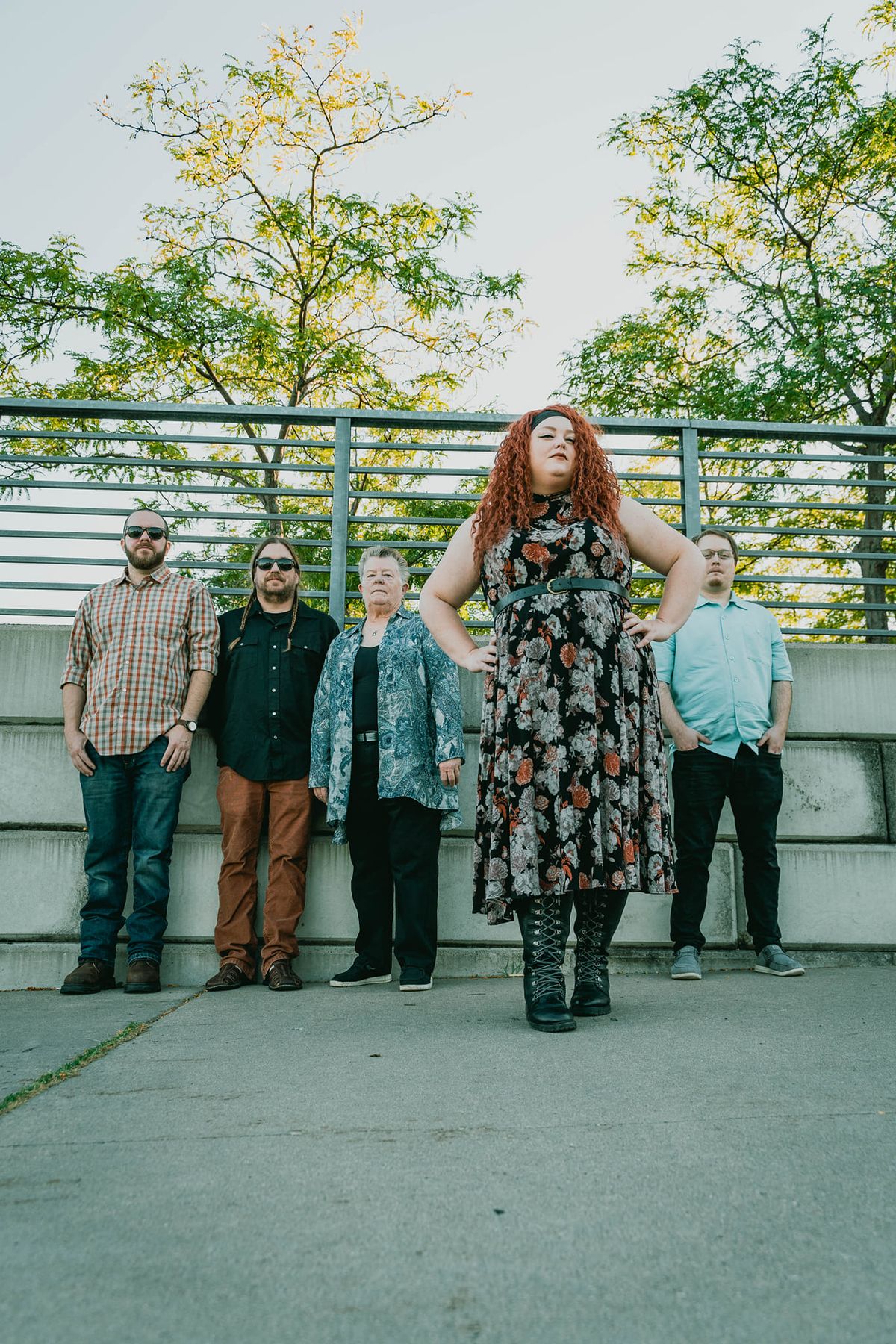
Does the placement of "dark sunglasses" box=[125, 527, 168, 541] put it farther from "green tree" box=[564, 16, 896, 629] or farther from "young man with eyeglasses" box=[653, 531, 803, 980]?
"green tree" box=[564, 16, 896, 629]

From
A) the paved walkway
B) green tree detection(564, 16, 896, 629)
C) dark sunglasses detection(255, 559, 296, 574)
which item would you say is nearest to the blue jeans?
dark sunglasses detection(255, 559, 296, 574)

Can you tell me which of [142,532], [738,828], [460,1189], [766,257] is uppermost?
[766,257]

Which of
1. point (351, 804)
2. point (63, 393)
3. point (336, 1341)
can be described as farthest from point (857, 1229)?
point (63, 393)

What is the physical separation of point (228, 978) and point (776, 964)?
7.75 ft

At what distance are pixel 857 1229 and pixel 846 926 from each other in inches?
151

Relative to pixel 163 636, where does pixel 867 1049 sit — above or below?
below

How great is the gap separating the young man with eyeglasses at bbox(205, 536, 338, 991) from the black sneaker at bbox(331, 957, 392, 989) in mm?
183

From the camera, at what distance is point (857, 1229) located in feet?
5.40

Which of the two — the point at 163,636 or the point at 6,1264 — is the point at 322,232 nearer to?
the point at 163,636

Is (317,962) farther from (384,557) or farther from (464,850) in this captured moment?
(384,557)

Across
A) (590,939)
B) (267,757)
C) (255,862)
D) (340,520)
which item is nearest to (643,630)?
(590,939)

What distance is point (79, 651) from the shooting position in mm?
5098

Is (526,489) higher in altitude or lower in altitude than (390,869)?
higher

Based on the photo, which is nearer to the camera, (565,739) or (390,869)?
(565,739)
